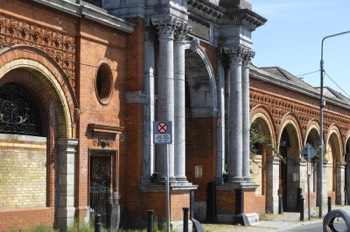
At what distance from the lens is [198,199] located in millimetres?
25453

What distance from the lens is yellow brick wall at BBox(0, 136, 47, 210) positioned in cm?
1677

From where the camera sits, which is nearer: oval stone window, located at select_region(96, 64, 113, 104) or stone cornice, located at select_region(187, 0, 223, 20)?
oval stone window, located at select_region(96, 64, 113, 104)

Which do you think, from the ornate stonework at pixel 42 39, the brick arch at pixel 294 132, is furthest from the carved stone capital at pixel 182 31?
the brick arch at pixel 294 132

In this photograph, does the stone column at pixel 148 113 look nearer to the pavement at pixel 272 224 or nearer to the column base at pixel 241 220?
the pavement at pixel 272 224

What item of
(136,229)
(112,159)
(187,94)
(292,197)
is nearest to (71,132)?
(112,159)

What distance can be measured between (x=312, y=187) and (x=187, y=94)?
14027 mm

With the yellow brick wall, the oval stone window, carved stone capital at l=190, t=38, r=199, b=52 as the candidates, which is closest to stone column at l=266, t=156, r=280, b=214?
carved stone capital at l=190, t=38, r=199, b=52

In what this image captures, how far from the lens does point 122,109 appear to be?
2111 centimetres

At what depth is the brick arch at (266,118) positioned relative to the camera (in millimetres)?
30906

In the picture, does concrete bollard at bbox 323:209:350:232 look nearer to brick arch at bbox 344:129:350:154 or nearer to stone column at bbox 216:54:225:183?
stone column at bbox 216:54:225:183

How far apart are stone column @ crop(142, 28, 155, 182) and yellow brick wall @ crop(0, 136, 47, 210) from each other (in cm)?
384

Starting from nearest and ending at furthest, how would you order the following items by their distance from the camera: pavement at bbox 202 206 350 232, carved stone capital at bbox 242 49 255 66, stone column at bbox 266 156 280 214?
pavement at bbox 202 206 350 232, carved stone capital at bbox 242 49 255 66, stone column at bbox 266 156 280 214

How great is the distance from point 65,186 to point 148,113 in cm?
391

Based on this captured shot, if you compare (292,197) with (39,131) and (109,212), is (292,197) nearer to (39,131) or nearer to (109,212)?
(109,212)
